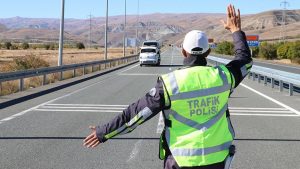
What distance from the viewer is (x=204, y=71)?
3510mm

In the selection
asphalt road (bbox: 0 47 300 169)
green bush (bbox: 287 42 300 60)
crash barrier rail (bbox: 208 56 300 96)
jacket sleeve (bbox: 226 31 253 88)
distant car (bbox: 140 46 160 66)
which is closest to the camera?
jacket sleeve (bbox: 226 31 253 88)

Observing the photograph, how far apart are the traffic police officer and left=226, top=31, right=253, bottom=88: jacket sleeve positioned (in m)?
0.23

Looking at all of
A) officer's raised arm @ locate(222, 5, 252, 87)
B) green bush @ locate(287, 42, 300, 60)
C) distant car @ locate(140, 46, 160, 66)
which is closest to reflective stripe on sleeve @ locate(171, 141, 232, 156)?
officer's raised arm @ locate(222, 5, 252, 87)

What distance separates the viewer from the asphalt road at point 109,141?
7867 mm

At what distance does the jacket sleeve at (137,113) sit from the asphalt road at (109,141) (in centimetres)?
34

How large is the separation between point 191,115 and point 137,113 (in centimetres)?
38

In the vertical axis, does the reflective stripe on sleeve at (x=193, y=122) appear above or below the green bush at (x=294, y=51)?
below

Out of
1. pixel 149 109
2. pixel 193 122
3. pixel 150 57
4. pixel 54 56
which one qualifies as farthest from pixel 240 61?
pixel 54 56

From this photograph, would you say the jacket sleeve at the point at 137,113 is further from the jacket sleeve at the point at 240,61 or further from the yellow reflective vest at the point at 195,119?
the jacket sleeve at the point at 240,61

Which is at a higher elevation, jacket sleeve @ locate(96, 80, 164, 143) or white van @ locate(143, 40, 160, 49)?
white van @ locate(143, 40, 160, 49)

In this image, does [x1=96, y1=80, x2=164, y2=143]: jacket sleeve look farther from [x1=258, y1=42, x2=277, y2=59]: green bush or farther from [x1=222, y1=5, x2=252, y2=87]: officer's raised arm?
[x1=258, y1=42, x2=277, y2=59]: green bush

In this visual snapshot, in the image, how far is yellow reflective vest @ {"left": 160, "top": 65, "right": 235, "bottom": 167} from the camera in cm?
337

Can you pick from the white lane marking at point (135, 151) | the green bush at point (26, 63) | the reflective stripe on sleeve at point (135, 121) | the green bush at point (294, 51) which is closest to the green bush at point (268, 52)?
the green bush at point (294, 51)

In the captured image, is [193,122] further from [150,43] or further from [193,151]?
[150,43]
